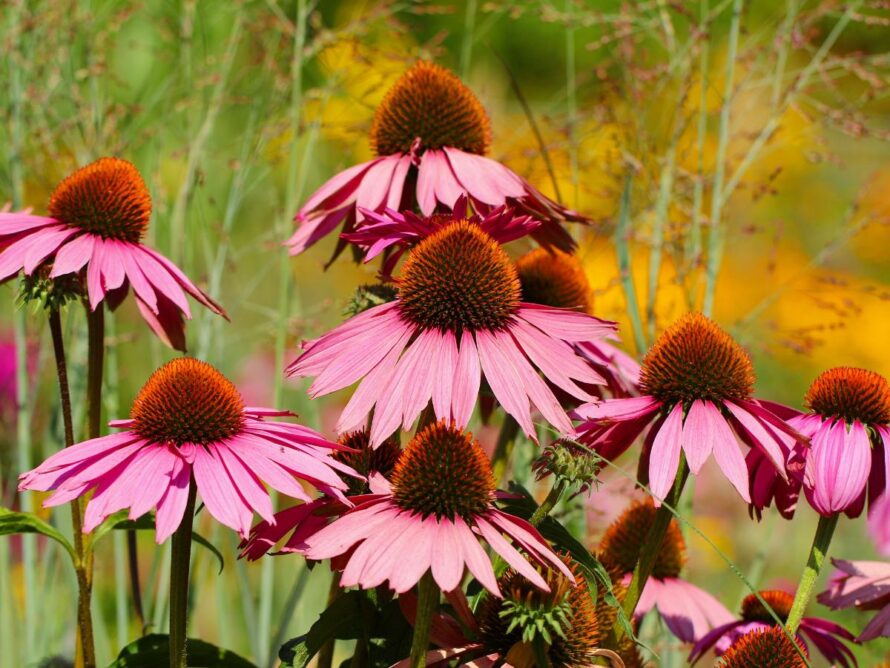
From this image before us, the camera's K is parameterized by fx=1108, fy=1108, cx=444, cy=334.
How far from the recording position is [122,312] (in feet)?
12.5

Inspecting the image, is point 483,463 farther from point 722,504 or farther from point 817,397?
point 722,504

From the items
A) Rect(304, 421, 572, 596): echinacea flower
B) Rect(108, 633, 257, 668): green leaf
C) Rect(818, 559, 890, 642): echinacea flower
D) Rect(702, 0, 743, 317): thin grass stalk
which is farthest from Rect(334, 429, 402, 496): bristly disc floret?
Rect(702, 0, 743, 317): thin grass stalk

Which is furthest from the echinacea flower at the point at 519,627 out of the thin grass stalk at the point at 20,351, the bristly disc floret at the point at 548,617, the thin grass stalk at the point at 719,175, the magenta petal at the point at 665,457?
the thin grass stalk at the point at 20,351

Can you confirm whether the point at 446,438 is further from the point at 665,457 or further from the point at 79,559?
the point at 79,559

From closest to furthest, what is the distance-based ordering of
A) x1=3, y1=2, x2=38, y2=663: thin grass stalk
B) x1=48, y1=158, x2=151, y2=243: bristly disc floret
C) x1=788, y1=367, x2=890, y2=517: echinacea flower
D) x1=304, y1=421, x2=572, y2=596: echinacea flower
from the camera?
1. x1=304, y1=421, x2=572, y2=596: echinacea flower
2. x1=788, y1=367, x2=890, y2=517: echinacea flower
3. x1=48, y1=158, x2=151, y2=243: bristly disc floret
4. x1=3, y1=2, x2=38, y2=663: thin grass stalk

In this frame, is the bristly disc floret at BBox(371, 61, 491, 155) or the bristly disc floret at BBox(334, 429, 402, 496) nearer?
the bristly disc floret at BBox(334, 429, 402, 496)

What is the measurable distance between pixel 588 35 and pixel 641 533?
5640 millimetres

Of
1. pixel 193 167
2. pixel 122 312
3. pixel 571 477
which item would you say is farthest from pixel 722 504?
pixel 571 477

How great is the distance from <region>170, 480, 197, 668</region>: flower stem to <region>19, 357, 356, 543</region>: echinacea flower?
0.10 ft

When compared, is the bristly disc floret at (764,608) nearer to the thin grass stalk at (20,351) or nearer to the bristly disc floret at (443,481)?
the bristly disc floret at (443,481)

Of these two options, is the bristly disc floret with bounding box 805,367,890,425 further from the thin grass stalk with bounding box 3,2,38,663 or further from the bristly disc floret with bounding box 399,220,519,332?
the thin grass stalk with bounding box 3,2,38,663

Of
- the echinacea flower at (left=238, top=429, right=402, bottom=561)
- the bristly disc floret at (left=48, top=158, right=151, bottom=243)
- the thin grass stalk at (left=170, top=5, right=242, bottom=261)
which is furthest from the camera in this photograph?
the thin grass stalk at (left=170, top=5, right=242, bottom=261)

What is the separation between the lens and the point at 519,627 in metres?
0.89

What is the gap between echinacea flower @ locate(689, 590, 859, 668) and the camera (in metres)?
1.18
